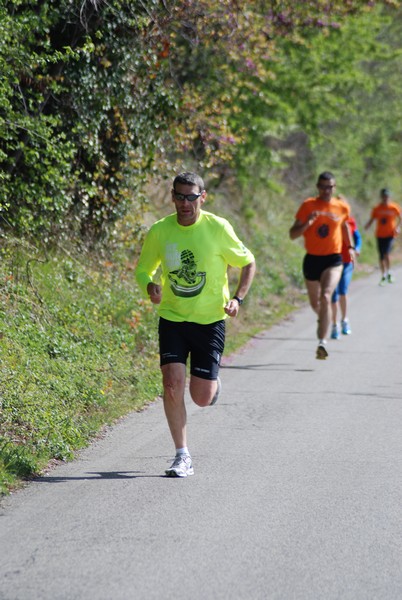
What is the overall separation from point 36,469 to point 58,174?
4.72m

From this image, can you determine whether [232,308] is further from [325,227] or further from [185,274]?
[325,227]

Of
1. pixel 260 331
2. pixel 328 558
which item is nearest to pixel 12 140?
pixel 260 331

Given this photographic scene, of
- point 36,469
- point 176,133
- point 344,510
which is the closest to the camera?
point 344,510

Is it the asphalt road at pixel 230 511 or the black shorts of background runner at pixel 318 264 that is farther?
the black shorts of background runner at pixel 318 264

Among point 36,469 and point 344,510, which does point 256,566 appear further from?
point 36,469

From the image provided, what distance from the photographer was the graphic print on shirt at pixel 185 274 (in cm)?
747

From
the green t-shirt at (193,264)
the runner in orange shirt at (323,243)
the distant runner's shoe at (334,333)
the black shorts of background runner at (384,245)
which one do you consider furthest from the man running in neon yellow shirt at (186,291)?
the black shorts of background runner at (384,245)

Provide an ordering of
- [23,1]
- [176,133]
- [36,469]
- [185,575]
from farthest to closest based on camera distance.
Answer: [176,133] < [23,1] < [36,469] < [185,575]

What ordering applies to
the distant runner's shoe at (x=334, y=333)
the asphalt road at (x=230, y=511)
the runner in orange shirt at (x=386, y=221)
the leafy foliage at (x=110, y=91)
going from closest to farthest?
the asphalt road at (x=230, y=511) < the leafy foliage at (x=110, y=91) < the distant runner's shoe at (x=334, y=333) < the runner in orange shirt at (x=386, y=221)

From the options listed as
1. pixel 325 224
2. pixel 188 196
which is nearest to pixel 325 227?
pixel 325 224

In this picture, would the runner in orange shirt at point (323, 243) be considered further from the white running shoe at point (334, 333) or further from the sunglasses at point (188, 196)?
the sunglasses at point (188, 196)

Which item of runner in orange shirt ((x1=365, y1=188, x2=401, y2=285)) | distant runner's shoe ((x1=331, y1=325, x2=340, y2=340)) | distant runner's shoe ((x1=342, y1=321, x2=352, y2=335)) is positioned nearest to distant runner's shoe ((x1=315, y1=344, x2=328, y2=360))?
distant runner's shoe ((x1=331, y1=325, x2=340, y2=340))

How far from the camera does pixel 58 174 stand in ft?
37.9

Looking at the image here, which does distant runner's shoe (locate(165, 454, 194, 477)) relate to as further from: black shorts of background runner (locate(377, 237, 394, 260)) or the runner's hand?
black shorts of background runner (locate(377, 237, 394, 260))
